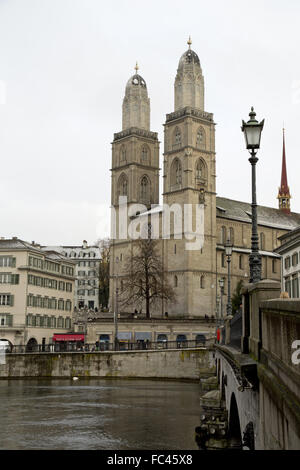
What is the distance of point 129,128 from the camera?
102 metres

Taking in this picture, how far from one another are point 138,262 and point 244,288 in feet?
238

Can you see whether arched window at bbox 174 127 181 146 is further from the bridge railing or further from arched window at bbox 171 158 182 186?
the bridge railing

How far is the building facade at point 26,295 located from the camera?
72062 millimetres

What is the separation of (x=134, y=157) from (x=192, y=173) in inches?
531

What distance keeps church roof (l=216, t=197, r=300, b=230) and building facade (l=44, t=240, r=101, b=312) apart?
2847 cm

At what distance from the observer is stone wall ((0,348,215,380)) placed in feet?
204

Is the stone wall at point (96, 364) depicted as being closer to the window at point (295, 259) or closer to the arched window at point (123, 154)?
the window at point (295, 259)

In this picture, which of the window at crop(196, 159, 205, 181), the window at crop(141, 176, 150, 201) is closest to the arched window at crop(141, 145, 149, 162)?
the window at crop(141, 176, 150, 201)

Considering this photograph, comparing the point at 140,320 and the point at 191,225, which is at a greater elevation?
the point at 191,225

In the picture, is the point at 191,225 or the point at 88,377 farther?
the point at 191,225

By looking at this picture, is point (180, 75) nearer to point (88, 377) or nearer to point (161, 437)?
point (88, 377)
